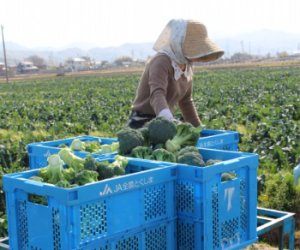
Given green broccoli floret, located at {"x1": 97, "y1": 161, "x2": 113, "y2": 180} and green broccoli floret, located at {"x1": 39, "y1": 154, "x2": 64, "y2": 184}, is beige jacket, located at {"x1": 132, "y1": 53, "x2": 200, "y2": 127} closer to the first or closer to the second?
green broccoli floret, located at {"x1": 97, "y1": 161, "x2": 113, "y2": 180}

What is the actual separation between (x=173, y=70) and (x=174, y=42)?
0.35 meters

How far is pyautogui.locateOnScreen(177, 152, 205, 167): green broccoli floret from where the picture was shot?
3168mm

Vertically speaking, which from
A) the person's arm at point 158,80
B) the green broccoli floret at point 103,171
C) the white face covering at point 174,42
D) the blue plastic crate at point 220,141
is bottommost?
the blue plastic crate at point 220,141

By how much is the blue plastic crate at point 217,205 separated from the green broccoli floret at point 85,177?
514 mm

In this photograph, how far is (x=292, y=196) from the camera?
22.3 feet

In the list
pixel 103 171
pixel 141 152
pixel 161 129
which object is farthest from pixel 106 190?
pixel 161 129

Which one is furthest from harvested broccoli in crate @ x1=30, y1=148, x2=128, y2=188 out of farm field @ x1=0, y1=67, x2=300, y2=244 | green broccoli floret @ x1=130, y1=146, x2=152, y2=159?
farm field @ x1=0, y1=67, x2=300, y2=244

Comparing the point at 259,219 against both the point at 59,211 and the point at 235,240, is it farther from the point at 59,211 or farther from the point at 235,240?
the point at 59,211

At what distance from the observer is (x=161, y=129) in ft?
11.9

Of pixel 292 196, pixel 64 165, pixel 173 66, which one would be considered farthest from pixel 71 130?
pixel 64 165

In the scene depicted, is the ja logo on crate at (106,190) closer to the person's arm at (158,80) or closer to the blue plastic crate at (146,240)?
the blue plastic crate at (146,240)

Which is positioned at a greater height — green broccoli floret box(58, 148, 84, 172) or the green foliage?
green broccoli floret box(58, 148, 84, 172)

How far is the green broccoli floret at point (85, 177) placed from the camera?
9.37 ft

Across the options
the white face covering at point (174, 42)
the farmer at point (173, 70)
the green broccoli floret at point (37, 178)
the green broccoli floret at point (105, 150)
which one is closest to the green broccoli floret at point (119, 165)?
the green broccoli floret at point (37, 178)
